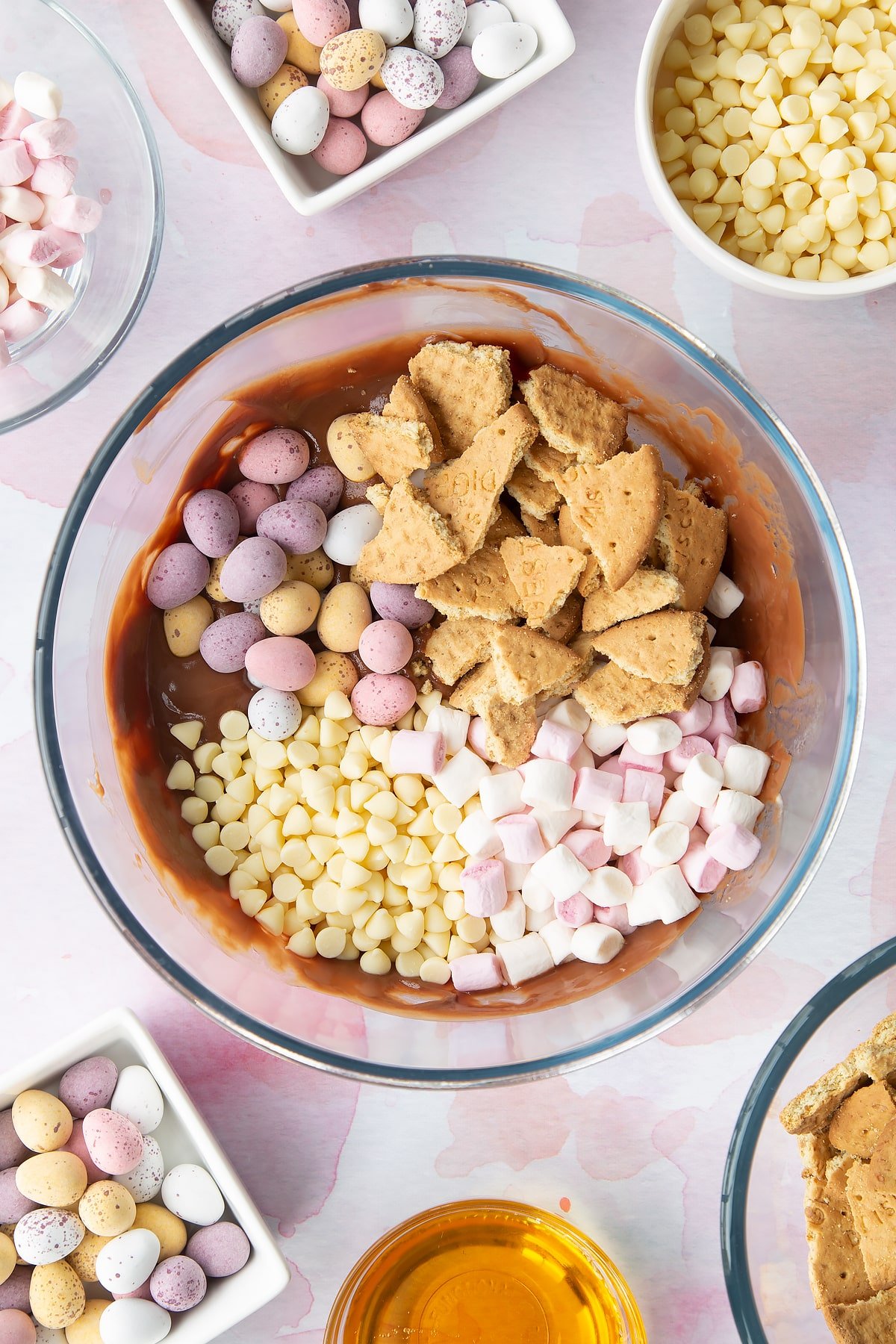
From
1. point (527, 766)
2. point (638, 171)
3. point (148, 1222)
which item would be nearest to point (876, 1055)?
Answer: point (527, 766)

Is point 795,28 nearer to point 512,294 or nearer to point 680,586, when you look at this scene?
point 512,294

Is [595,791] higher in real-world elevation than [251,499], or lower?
lower

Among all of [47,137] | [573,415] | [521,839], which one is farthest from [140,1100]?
[47,137]

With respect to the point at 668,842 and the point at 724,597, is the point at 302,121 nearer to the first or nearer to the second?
the point at 724,597

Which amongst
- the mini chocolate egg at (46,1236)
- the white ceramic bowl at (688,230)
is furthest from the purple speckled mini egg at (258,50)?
the mini chocolate egg at (46,1236)

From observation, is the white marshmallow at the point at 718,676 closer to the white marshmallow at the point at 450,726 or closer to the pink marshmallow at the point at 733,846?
the pink marshmallow at the point at 733,846

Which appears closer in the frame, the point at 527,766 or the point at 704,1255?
the point at 527,766

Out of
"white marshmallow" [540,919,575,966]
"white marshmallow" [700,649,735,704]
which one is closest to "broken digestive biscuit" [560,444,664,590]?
"white marshmallow" [700,649,735,704]
